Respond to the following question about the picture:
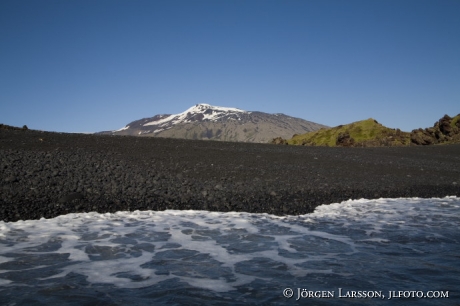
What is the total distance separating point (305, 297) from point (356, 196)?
984cm

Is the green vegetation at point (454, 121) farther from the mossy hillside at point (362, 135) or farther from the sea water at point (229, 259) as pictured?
the sea water at point (229, 259)

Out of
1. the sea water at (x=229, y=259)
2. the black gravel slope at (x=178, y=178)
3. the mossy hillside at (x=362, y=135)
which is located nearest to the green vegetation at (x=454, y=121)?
the mossy hillside at (x=362, y=135)

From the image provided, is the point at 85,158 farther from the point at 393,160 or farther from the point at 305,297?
the point at 393,160

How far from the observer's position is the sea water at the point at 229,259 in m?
5.14

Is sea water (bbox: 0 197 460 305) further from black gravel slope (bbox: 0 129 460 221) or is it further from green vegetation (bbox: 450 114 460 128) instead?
green vegetation (bbox: 450 114 460 128)

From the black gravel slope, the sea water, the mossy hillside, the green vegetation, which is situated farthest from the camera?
the green vegetation

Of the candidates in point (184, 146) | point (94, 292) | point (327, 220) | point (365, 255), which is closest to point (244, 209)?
point (327, 220)

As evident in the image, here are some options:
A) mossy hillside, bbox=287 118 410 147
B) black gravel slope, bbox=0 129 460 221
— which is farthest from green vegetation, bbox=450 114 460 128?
black gravel slope, bbox=0 129 460 221

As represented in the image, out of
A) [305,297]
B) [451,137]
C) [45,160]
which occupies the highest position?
[451,137]

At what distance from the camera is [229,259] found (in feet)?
22.6

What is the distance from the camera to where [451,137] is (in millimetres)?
48156

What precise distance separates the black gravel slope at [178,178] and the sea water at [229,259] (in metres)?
1.17

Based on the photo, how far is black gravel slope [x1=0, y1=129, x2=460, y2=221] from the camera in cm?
1132

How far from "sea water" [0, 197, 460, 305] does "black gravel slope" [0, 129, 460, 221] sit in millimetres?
1166
